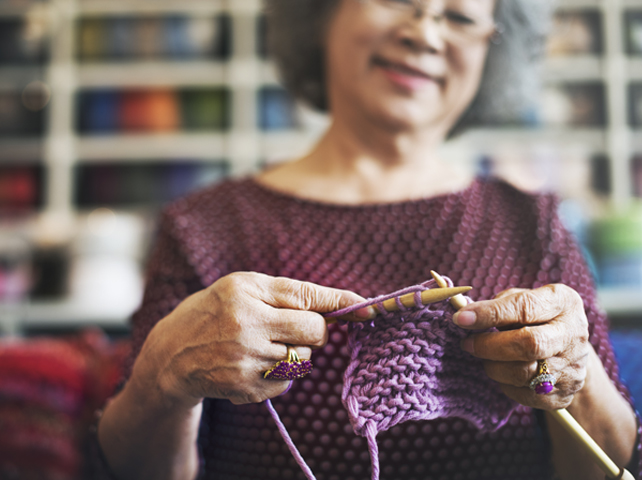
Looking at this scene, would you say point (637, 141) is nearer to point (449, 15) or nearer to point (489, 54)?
point (489, 54)

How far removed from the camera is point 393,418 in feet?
1.40

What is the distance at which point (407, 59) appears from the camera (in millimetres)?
610

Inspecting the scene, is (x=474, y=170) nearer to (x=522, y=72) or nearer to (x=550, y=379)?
(x=522, y=72)

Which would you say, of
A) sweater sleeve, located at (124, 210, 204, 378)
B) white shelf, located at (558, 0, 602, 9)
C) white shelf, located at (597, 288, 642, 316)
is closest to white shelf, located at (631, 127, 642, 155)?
white shelf, located at (558, 0, 602, 9)

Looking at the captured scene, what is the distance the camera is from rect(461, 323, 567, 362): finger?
38cm

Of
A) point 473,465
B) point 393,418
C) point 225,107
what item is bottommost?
point 473,465

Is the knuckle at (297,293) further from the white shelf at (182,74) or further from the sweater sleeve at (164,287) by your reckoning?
the white shelf at (182,74)

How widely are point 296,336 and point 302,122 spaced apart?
2.05 metres

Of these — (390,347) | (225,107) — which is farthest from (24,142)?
(390,347)

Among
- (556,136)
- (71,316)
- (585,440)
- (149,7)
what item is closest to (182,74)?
(149,7)

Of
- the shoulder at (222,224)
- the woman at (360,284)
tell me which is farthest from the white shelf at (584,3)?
the shoulder at (222,224)

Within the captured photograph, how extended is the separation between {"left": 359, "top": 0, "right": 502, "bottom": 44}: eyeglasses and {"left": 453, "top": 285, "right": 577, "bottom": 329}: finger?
1.15 ft

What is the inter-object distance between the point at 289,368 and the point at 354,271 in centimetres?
21

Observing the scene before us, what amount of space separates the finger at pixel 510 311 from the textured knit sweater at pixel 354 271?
0.26 feet
